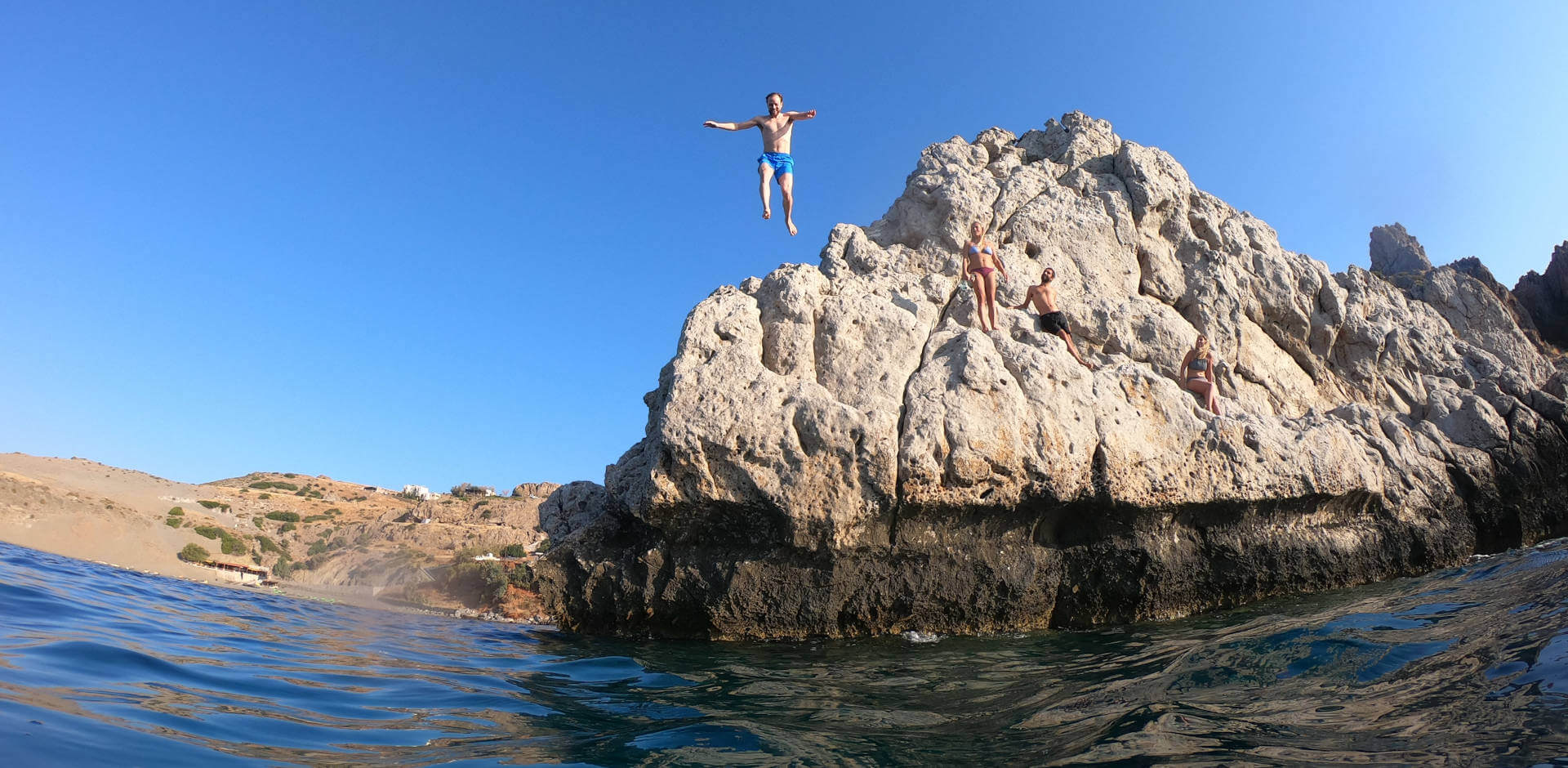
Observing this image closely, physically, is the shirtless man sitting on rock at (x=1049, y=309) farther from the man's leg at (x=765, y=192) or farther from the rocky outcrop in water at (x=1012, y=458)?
the man's leg at (x=765, y=192)

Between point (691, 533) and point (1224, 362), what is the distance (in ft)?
28.9

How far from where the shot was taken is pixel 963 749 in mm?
3639

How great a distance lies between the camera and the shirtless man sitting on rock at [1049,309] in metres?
9.94

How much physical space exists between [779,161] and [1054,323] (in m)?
4.53

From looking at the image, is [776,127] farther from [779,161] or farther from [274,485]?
[274,485]

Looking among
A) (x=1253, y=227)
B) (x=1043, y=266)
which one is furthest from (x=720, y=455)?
(x=1253, y=227)

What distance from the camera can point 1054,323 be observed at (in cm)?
1011

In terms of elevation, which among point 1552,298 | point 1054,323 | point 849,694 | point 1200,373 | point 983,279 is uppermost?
point 1552,298

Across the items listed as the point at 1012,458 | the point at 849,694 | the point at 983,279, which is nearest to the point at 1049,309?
the point at 983,279

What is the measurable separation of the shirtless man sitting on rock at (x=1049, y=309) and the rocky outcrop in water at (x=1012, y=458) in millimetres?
357

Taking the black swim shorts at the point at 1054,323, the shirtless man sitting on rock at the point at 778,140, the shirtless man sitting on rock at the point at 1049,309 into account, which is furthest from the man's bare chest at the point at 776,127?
the black swim shorts at the point at 1054,323

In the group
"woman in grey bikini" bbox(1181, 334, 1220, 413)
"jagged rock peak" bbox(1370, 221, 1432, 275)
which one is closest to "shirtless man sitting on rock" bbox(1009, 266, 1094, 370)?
"woman in grey bikini" bbox(1181, 334, 1220, 413)

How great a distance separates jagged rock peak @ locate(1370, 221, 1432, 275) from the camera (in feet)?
153

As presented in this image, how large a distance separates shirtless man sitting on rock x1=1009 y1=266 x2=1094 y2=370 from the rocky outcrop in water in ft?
1.17
